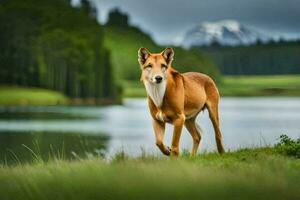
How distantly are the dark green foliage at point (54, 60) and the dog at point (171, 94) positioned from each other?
4948 inches

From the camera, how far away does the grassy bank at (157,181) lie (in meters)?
7.50

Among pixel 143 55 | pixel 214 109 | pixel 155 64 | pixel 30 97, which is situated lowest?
pixel 30 97

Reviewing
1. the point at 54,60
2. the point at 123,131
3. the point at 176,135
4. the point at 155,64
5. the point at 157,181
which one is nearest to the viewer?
the point at 157,181

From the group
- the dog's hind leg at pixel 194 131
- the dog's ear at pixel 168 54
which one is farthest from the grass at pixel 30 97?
the dog's ear at pixel 168 54

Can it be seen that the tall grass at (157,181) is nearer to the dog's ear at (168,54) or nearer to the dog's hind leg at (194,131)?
the dog's ear at (168,54)

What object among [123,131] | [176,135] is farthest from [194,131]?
[123,131]

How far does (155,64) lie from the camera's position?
32.3 feet

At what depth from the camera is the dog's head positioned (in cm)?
984

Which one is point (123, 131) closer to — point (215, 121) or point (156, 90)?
point (215, 121)

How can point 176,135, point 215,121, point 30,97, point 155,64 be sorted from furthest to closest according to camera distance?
point 30,97 → point 215,121 → point 176,135 → point 155,64

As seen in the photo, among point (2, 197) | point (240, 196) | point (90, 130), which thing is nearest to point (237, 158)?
point (240, 196)

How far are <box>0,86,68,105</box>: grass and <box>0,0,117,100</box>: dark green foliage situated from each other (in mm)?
1494

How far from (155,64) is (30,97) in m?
131

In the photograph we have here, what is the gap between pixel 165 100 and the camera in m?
10.4
